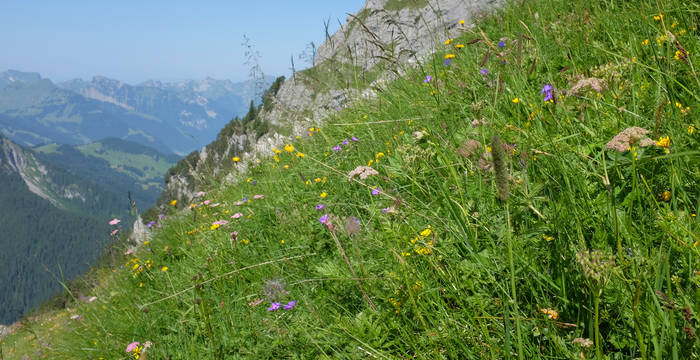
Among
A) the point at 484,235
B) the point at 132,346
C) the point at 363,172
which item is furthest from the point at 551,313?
the point at 132,346

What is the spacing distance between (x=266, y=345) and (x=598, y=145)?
2.07 metres

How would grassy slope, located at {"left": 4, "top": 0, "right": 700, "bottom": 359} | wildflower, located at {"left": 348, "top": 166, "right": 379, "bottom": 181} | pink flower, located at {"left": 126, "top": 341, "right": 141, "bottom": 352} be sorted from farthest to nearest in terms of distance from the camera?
pink flower, located at {"left": 126, "top": 341, "right": 141, "bottom": 352} → wildflower, located at {"left": 348, "top": 166, "right": 379, "bottom": 181} → grassy slope, located at {"left": 4, "top": 0, "right": 700, "bottom": 359}

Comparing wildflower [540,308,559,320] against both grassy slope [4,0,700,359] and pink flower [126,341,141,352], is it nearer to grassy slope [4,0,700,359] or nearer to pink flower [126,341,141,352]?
grassy slope [4,0,700,359]

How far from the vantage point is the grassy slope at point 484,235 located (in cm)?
132

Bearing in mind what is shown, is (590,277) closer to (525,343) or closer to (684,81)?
(525,343)

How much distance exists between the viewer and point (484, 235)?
1.72 meters

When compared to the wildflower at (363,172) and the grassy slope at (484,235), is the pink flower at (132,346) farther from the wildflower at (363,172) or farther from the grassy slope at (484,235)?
the wildflower at (363,172)

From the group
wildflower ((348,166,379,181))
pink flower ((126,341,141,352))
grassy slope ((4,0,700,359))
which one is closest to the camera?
grassy slope ((4,0,700,359))

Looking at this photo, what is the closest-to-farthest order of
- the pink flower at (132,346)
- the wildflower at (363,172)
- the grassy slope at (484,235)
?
the grassy slope at (484,235), the wildflower at (363,172), the pink flower at (132,346)

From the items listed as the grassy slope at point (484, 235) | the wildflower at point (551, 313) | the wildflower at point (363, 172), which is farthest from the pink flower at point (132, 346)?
the wildflower at point (551, 313)

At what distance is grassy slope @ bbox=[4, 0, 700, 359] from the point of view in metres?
1.32

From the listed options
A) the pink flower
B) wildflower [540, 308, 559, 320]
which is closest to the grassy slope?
wildflower [540, 308, 559, 320]

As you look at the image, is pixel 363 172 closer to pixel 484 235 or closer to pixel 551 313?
pixel 484 235

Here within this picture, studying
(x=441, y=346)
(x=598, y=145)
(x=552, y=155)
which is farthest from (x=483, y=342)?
(x=598, y=145)
